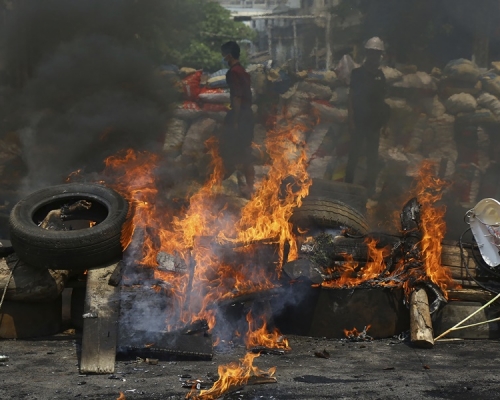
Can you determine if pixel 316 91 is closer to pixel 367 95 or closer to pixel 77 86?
pixel 367 95

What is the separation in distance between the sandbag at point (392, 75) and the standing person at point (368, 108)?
36.4 inches

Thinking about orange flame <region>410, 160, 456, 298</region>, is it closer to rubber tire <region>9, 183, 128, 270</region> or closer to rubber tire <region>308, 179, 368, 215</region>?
rubber tire <region>308, 179, 368, 215</region>

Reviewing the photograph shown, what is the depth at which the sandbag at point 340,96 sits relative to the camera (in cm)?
1259

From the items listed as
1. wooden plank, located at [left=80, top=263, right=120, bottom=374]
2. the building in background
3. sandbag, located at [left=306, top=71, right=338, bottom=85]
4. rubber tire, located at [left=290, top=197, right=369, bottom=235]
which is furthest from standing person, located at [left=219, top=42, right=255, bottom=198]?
wooden plank, located at [left=80, top=263, right=120, bottom=374]

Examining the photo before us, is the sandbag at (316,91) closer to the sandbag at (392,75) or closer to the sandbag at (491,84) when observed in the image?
the sandbag at (392,75)

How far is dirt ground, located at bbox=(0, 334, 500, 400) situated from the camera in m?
4.88

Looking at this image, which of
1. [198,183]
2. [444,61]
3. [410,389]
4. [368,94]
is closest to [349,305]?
[410,389]

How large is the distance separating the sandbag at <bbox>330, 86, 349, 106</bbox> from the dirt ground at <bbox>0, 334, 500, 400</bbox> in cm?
685

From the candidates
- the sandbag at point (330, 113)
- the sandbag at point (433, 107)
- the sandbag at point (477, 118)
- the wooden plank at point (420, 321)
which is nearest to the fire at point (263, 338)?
the wooden plank at point (420, 321)

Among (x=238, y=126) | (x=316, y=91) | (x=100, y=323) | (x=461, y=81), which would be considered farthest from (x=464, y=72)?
(x=100, y=323)

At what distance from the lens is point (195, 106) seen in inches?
493

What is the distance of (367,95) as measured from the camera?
466 inches

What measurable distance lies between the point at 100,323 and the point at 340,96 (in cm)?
811

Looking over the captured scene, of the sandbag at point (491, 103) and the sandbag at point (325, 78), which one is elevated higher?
the sandbag at point (325, 78)
